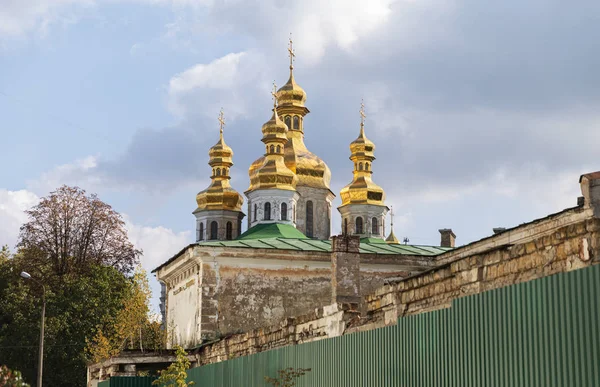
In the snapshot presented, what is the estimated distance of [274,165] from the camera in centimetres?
6100

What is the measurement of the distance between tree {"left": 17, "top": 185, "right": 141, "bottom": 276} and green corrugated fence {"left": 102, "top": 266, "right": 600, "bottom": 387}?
37408mm

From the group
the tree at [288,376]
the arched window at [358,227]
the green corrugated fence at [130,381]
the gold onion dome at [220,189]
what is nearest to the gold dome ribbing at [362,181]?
the arched window at [358,227]

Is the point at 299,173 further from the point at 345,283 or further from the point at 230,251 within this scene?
the point at 345,283

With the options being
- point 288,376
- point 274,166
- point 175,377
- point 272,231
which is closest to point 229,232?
point 274,166

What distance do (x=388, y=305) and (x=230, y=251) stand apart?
61.9 ft

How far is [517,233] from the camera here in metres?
26.7

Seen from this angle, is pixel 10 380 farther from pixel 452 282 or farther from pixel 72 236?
pixel 72 236

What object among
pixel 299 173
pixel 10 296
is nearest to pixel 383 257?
pixel 10 296

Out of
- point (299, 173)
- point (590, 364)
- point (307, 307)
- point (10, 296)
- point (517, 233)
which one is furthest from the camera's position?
point (299, 173)

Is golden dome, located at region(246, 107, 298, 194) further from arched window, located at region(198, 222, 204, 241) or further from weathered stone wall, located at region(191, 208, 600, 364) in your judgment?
weathered stone wall, located at region(191, 208, 600, 364)

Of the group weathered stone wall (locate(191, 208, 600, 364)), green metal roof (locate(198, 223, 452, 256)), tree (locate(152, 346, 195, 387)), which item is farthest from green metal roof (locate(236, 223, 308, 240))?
weathered stone wall (locate(191, 208, 600, 364))

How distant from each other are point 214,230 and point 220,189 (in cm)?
274

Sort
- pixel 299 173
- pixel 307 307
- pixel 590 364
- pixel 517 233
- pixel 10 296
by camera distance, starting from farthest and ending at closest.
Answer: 1. pixel 299 173
2. pixel 10 296
3. pixel 307 307
4. pixel 517 233
5. pixel 590 364

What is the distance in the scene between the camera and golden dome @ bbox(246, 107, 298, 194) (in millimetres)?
60656
